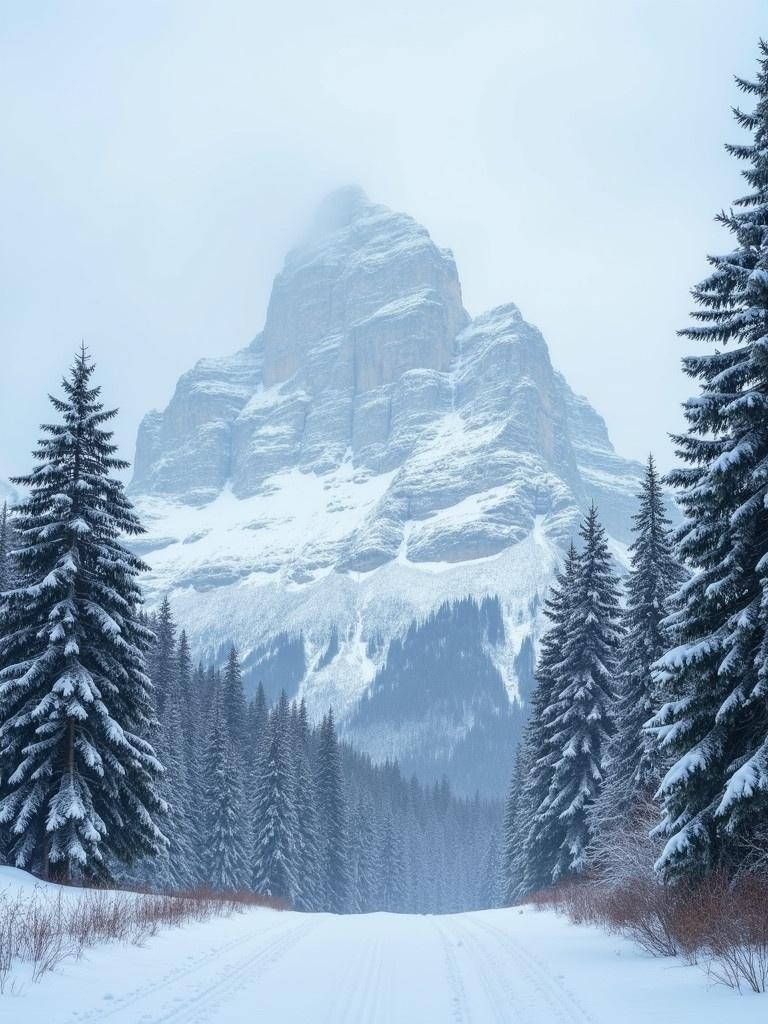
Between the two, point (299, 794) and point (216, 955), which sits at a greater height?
point (216, 955)

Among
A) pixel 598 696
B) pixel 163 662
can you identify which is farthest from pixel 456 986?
pixel 163 662

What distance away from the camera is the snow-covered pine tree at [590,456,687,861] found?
81.8 ft

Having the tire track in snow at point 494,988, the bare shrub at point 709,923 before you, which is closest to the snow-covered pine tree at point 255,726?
the tire track in snow at point 494,988

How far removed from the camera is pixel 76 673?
62.0 ft

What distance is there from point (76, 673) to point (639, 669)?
640 inches

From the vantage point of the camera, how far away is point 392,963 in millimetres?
14188

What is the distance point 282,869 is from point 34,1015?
4554 centimetres

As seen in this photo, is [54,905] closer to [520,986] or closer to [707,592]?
[520,986]

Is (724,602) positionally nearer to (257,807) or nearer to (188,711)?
(257,807)

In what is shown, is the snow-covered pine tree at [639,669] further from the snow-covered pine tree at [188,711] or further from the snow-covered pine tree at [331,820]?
the snow-covered pine tree at [331,820]

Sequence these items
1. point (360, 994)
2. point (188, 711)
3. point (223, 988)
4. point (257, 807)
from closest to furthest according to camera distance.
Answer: point (223, 988) < point (360, 994) < point (257, 807) < point (188, 711)

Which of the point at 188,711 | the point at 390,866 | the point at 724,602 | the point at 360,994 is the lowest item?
the point at 390,866

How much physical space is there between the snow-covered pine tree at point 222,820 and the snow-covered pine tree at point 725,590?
38.9 meters

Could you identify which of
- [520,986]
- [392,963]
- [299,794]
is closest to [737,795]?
[520,986]
